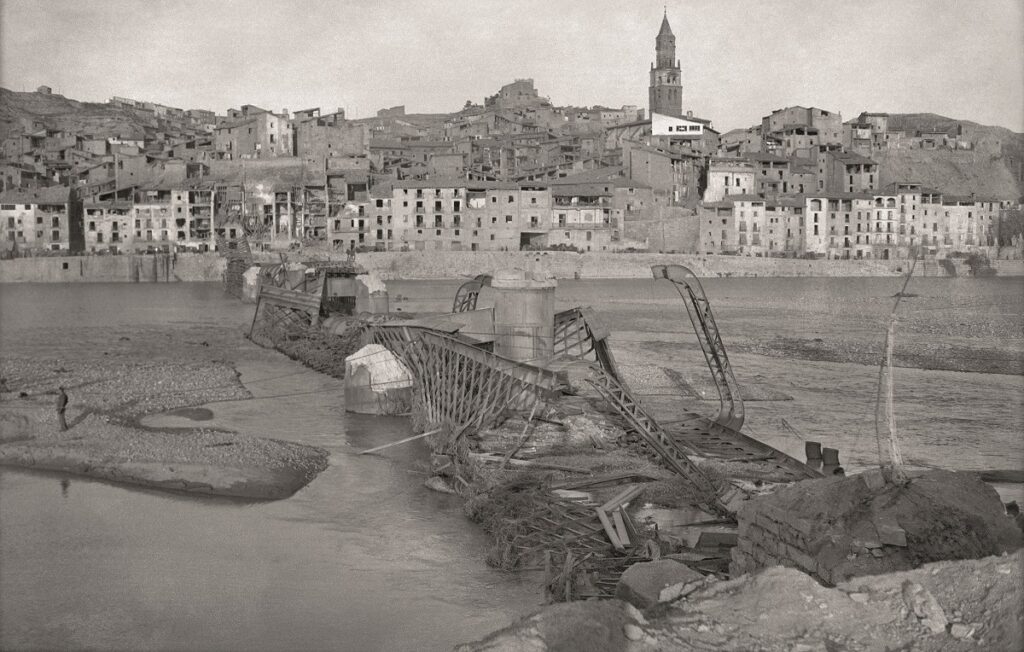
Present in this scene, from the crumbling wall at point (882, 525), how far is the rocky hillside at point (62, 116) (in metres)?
113

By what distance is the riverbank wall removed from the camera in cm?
7594

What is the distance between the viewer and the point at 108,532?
42.5 ft

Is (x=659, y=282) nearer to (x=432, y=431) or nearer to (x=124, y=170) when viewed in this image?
(x=124, y=170)

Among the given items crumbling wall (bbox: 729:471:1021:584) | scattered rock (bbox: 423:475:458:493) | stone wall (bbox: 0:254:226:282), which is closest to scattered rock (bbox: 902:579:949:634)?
crumbling wall (bbox: 729:471:1021:584)

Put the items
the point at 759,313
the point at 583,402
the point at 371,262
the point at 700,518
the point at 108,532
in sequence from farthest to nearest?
the point at 371,262
the point at 759,313
the point at 583,402
the point at 108,532
the point at 700,518

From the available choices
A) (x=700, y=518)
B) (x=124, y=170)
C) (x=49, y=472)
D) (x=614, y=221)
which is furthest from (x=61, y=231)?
(x=700, y=518)

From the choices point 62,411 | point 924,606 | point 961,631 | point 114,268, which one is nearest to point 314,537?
point 924,606

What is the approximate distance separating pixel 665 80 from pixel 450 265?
195ft

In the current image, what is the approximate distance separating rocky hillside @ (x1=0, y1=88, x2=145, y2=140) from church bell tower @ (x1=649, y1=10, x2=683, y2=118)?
61.6 meters

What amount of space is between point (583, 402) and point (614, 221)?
2484 inches

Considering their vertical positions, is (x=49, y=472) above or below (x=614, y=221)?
below

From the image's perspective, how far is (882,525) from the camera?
25.0 feet

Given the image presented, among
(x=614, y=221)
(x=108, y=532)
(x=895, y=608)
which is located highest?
(x=614, y=221)

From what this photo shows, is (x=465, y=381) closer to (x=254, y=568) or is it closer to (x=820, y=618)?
(x=254, y=568)
